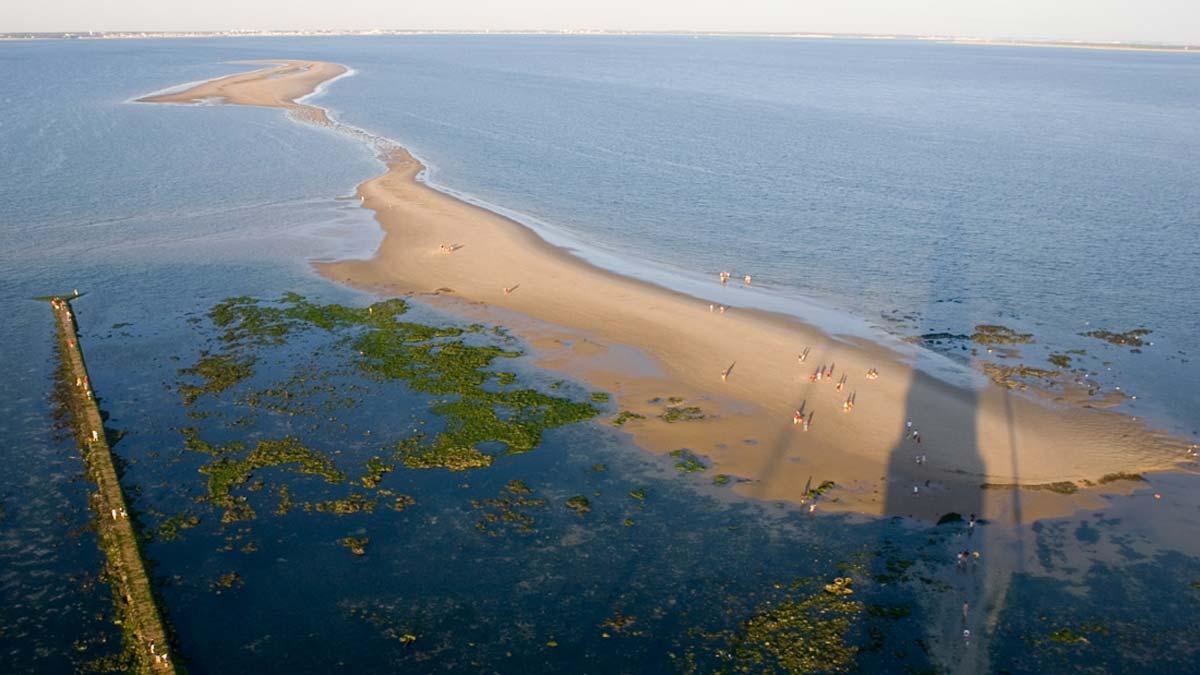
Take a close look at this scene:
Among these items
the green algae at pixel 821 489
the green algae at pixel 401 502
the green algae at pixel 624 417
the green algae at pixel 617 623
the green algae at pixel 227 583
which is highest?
the green algae at pixel 624 417

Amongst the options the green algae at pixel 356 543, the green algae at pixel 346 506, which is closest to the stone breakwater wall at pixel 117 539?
the green algae at pixel 346 506

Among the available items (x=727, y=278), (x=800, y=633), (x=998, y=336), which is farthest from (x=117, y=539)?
(x=998, y=336)

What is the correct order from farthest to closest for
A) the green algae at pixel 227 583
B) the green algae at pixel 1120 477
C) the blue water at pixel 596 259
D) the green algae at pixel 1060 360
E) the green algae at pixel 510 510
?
the green algae at pixel 1060 360 < the green algae at pixel 1120 477 < the green algae at pixel 510 510 < the green algae at pixel 227 583 < the blue water at pixel 596 259

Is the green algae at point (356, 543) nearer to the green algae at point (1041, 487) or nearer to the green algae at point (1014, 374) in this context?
the green algae at point (1041, 487)

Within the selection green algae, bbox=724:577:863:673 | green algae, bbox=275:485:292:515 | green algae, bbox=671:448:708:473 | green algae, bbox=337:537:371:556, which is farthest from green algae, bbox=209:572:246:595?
green algae, bbox=671:448:708:473

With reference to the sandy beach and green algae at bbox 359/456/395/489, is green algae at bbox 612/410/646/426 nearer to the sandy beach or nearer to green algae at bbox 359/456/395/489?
the sandy beach

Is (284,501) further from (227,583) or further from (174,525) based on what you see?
(227,583)
